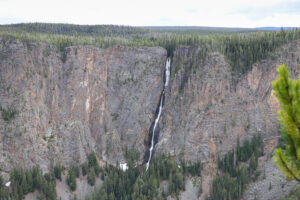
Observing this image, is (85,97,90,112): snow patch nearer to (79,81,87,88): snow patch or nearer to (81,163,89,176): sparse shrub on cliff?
(79,81,87,88): snow patch

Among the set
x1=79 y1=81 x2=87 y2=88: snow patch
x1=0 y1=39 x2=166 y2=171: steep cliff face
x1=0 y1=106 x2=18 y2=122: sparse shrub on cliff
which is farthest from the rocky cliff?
x1=0 y1=106 x2=18 y2=122: sparse shrub on cliff

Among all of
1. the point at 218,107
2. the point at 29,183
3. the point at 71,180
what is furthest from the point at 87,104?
the point at 218,107

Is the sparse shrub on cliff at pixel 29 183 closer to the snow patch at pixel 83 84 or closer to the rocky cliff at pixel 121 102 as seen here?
the rocky cliff at pixel 121 102

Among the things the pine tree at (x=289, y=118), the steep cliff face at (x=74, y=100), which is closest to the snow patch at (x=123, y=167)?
the steep cliff face at (x=74, y=100)

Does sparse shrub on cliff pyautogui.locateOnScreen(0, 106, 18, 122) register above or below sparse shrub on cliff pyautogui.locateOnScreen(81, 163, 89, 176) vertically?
above

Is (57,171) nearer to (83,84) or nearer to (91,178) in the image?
(91,178)
